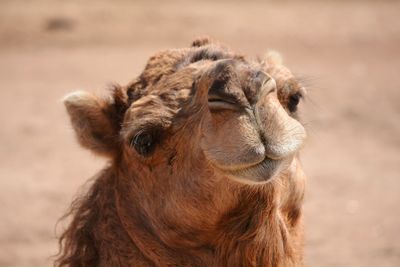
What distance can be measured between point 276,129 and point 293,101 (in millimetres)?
836

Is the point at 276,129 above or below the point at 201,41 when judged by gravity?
below

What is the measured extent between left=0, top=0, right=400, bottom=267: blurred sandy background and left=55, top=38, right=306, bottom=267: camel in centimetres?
138

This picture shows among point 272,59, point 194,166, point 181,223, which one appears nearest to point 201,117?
point 194,166

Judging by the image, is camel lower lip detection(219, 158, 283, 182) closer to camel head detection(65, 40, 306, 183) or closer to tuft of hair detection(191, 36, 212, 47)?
camel head detection(65, 40, 306, 183)

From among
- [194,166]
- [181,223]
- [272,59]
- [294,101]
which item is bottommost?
[181,223]

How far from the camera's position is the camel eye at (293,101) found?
4914 millimetres

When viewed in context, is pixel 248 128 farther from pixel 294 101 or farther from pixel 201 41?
pixel 201 41

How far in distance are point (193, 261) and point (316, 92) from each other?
38.2ft

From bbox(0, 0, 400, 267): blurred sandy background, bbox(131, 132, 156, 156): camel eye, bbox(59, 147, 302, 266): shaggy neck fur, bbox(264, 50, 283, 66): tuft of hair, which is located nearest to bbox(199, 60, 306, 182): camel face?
bbox(59, 147, 302, 266): shaggy neck fur

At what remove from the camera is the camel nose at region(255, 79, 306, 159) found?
4109 millimetres

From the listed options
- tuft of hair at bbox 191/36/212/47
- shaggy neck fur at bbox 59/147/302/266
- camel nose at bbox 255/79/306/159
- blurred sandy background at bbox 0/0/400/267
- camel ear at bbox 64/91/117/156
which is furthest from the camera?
blurred sandy background at bbox 0/0/400/267

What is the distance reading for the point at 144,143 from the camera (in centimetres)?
503

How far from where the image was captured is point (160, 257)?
509cm

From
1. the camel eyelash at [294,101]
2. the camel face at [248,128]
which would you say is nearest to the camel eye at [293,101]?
the camel eyelash at [294,101]
